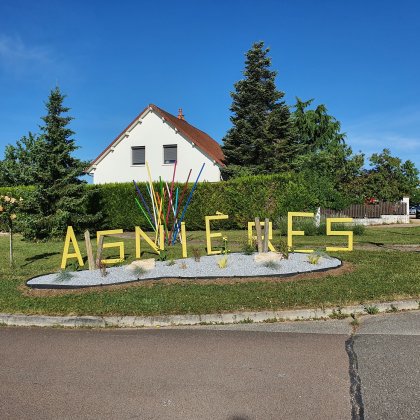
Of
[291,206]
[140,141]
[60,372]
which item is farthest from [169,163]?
[60,372]

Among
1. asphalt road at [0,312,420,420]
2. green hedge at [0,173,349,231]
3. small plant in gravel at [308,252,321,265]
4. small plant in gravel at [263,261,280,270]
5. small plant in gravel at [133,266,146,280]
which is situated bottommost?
asphalt road at [0,312,420,420]

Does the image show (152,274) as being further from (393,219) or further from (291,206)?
(393,219)

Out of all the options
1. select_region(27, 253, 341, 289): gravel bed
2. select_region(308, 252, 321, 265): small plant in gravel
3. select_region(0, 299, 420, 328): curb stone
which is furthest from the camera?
select_region(308, 252, 321, 265): small plant in gravel

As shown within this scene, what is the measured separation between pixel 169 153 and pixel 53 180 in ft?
38.4

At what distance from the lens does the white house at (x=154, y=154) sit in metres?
29.6

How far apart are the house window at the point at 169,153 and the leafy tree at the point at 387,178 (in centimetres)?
1774

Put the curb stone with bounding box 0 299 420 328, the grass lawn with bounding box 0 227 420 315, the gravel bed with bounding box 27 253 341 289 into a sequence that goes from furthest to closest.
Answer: the gravel bed with bounding box 27 253 341 289 → the grass lawn with bounding box 0 227 420 315 → the curb stone with bounding box 0 299 420 328

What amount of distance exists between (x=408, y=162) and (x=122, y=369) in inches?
2118

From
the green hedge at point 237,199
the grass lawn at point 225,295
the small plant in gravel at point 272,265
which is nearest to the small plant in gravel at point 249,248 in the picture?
the small plant in gravel at point 272,265

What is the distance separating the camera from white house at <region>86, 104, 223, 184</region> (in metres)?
29.6

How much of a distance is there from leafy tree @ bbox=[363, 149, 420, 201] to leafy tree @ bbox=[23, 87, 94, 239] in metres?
26.6

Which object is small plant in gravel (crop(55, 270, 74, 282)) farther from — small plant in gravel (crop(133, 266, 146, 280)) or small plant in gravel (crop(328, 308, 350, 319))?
small plant in gravel (crop(328, 308, 350, 319))

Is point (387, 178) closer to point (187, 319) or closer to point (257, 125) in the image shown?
point (257, 125)

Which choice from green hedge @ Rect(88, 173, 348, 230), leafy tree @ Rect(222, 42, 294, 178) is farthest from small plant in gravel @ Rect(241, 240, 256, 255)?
leafy tree @ Rect(222, 42, 294, 178)
